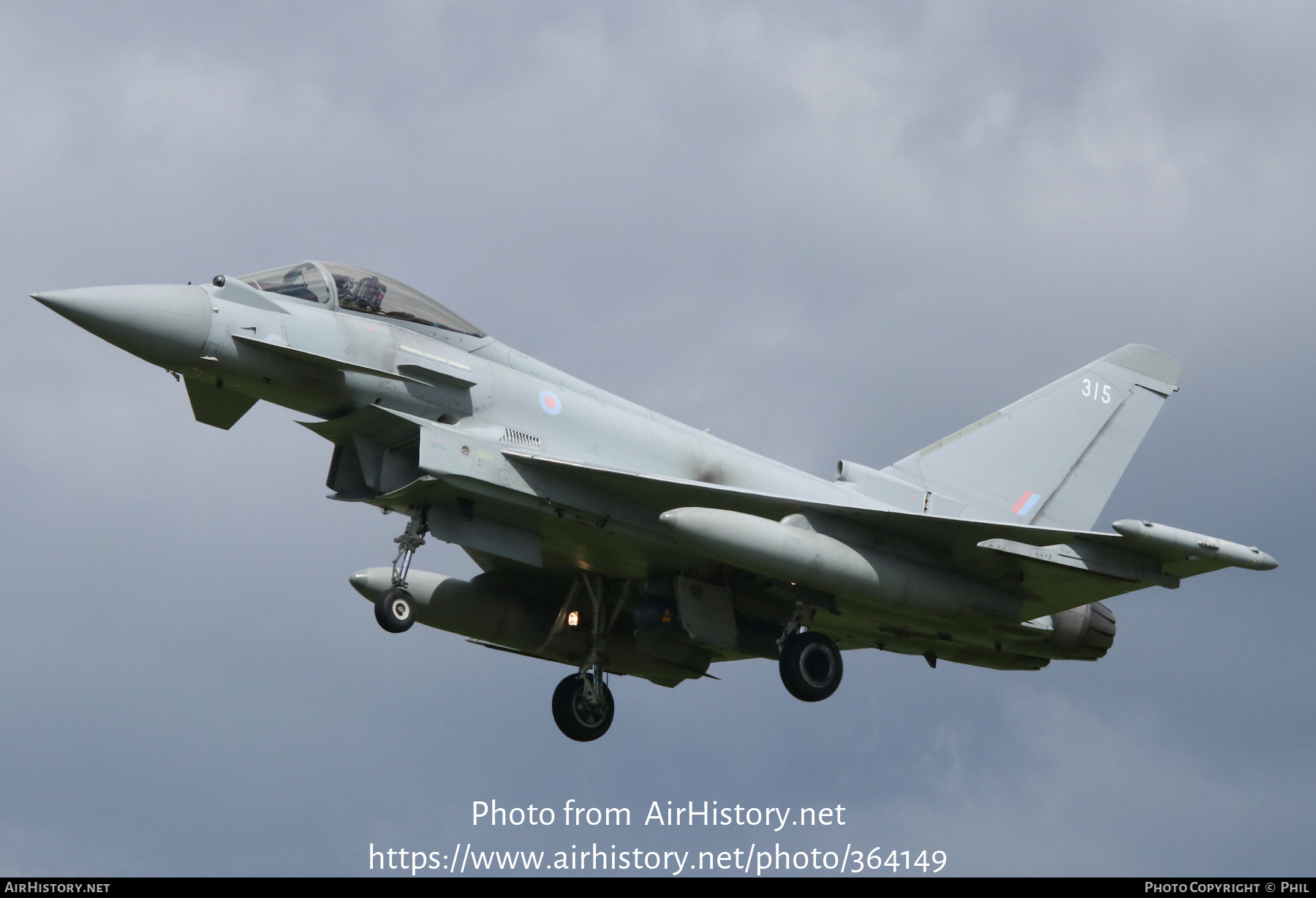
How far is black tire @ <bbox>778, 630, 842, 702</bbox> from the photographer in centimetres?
1741

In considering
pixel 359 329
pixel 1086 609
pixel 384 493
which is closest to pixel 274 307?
pixel 359 329

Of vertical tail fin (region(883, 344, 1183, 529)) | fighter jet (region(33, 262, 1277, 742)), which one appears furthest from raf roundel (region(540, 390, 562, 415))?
vertical tail fin (region(883, 344, 1183, 529))

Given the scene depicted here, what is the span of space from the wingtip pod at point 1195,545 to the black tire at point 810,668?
3.96 metres

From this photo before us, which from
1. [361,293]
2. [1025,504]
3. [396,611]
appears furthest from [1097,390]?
[396,611]

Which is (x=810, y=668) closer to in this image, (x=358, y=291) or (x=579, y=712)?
(x=579, y=712)

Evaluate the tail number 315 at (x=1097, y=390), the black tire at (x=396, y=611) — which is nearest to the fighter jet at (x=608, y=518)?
the black tire at (x=396, y=611)

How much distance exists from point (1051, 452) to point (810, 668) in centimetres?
584

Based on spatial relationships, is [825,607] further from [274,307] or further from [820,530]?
[274,307]

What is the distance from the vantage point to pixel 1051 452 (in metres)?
20.9

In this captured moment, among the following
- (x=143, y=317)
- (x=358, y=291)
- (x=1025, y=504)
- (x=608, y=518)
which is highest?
(x=1025, y=504)

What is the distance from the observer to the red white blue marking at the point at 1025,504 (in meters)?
20.4

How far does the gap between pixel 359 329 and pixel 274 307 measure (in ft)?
3.13

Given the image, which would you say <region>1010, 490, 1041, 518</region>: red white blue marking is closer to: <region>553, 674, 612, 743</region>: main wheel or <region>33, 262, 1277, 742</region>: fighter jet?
<region>33, 262, 1277, 742</region>: fighter jet

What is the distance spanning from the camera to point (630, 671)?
19.7 meters
